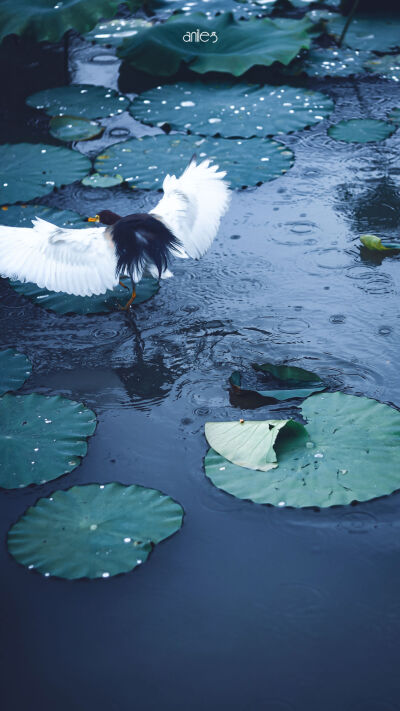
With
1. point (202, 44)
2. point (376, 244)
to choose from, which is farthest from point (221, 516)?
point (202, 44)

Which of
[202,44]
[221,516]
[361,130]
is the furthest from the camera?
[202,44]

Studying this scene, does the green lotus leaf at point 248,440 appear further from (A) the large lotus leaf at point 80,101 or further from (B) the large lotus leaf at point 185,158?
(A) the large lotus leaf at point 80,101

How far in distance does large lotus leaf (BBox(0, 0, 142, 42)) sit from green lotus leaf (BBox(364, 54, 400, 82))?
2302mm

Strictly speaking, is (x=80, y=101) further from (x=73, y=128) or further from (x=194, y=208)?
(x=194, y=208)

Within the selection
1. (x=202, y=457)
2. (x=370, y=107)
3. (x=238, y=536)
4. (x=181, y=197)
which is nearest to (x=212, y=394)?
(x=202, y=457)

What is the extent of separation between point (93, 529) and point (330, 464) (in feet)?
2.90

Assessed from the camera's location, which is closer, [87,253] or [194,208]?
[87,253]

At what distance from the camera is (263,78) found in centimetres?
561

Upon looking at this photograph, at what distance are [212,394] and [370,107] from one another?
3.40 m

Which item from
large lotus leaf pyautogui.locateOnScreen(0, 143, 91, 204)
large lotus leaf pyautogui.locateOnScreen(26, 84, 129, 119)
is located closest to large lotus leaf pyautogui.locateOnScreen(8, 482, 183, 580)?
large lotus leaf pyautogui.locateOnScreen(0, 143, 91, 204)

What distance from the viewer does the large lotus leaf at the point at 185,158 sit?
4293 mm

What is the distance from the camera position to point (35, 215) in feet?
12.8

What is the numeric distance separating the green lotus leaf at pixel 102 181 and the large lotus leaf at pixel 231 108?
0.83 m

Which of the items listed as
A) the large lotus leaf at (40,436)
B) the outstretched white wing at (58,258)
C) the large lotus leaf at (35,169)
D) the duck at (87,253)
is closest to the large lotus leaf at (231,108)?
the large lotus leaf at (35,169)
